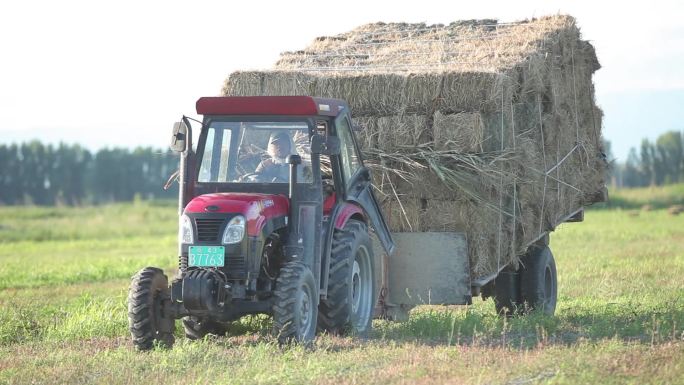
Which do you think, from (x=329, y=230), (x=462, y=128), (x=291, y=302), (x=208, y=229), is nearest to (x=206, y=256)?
(x=208, y=229)

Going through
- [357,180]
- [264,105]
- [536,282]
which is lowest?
[536,282]

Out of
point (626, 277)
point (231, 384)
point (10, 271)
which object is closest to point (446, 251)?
point (231, 384)

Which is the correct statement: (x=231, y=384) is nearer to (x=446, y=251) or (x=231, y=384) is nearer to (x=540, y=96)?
(x=446, y=251)

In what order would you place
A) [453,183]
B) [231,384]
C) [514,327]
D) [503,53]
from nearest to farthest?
[231,384] → [514,327] → [453,183] → [503,53]

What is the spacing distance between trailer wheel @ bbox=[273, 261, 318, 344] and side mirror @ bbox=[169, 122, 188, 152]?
61.7 inches

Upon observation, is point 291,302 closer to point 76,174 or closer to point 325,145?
point 325,145

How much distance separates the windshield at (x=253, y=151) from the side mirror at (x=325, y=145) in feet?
1.39

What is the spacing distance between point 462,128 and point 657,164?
82.0 m

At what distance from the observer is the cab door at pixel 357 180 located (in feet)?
39.1

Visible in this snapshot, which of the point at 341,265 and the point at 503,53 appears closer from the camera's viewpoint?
the point at 341,265

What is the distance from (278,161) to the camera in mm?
11406

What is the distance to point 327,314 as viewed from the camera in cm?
1152

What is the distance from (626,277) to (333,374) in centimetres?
1091

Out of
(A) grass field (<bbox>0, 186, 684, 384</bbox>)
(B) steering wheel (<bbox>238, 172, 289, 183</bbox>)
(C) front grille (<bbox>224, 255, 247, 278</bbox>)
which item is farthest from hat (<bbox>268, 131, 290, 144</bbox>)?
(A) grass field (<bbox>0, 186, 684, 384</bbox>)
